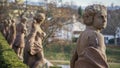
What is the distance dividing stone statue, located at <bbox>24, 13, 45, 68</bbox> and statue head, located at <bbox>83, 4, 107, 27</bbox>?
187 inches

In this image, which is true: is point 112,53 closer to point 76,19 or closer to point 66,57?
point 66,57

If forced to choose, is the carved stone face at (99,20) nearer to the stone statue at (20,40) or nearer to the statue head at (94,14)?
the statue head at (94,14)

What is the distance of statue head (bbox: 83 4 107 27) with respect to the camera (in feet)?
14.5

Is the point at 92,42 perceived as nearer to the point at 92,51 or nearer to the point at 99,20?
the point at 92,51

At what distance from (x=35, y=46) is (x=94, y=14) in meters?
5.32

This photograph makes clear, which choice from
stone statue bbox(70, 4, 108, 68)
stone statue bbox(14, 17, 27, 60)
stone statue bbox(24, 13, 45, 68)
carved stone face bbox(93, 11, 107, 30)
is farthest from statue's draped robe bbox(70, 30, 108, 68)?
stone statue bbox(14, 17, 27, 60)

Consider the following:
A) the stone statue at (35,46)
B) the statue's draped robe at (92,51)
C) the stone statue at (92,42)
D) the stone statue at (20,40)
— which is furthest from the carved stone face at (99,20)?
the stone statue at (20,40)

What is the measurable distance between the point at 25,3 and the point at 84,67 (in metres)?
33.0

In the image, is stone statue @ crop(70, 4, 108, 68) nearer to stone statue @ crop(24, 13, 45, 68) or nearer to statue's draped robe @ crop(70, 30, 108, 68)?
statue's draped robe @ crop(70, 30, 108, 68)

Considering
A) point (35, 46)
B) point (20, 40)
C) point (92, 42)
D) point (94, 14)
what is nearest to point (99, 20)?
point (94, 14)

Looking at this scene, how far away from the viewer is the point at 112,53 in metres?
54.7

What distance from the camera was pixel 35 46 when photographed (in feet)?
31.7

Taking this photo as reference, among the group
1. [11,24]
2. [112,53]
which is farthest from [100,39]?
[112,53]

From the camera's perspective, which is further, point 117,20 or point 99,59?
point 117,20
